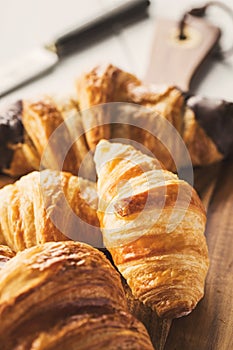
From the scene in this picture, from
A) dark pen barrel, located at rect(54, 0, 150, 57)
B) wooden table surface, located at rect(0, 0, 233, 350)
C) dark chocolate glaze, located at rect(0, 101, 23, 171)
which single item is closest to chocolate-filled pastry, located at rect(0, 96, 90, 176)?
dark chocolate glaze, located at rect(0, 101, 23, 171)

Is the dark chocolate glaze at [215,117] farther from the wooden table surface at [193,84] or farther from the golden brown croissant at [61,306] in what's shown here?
the golden brown croissant at [61,306]

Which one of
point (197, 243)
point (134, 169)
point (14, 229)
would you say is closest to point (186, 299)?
point (197, 243)

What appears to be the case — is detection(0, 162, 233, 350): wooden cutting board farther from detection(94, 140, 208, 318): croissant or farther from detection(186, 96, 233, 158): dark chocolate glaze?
detection(186, 96, 233, 158): dark chocolate glaze

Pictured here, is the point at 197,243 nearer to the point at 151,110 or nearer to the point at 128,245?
the point at 128,245

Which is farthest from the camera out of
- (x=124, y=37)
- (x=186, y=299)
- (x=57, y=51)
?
(x=124, y=37)

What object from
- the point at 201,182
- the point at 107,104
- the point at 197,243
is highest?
the point at 107,104

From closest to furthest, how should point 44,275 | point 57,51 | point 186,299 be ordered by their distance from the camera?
point 44,275, point 186,299, point 57,51

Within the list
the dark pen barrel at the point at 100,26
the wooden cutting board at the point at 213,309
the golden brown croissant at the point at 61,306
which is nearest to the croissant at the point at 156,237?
the wooden cutting board at the point at 213,309
